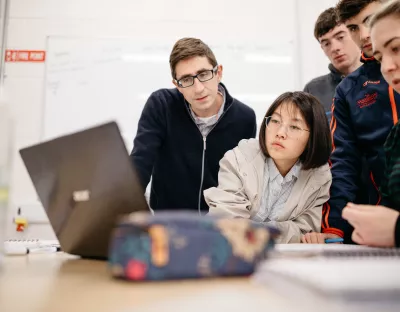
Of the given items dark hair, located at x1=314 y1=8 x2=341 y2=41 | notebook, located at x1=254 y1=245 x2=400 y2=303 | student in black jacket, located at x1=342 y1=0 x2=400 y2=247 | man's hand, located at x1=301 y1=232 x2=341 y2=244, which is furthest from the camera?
dark hair, located at x1=314 y1=8 x2=341 y2=41

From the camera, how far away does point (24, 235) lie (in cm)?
257

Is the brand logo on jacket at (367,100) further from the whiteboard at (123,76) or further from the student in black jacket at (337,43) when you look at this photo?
the whiteboard at (123,76)

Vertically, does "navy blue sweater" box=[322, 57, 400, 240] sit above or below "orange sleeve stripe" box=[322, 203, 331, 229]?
above

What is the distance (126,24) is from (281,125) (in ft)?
6.30

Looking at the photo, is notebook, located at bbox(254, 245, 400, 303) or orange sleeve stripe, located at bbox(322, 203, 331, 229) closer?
notebook, located at bbox(254, 245, 400, 303)

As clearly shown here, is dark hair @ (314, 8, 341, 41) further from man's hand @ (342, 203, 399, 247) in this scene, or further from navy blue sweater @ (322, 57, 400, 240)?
man's hand @ (342, 203, 399, 247)

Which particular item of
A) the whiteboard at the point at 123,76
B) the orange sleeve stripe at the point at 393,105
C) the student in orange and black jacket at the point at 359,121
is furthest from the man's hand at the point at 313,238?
the whiteboard at the point at 123,76

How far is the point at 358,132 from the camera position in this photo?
1.42 meters

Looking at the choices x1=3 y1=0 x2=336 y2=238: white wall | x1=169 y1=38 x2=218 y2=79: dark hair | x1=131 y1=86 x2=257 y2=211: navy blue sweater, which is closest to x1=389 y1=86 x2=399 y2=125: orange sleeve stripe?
x1=131 y1=86 x2=257 y2=211: navy blue sweater

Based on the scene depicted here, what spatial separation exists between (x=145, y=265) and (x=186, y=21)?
8.74 ft

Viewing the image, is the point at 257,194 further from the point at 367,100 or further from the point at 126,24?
the point at 126,24

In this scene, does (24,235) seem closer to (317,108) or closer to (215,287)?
(317,108)

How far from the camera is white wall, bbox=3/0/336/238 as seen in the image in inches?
106

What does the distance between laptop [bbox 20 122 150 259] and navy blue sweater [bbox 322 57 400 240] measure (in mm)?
803
